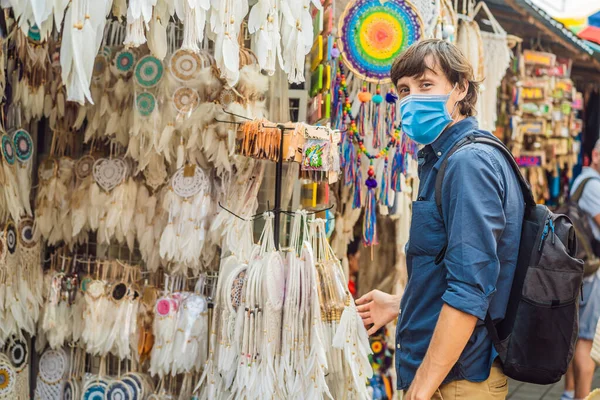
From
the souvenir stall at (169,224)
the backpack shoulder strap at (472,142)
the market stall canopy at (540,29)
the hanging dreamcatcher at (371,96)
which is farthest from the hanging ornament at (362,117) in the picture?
the backpack shoulder strap at (472,142)

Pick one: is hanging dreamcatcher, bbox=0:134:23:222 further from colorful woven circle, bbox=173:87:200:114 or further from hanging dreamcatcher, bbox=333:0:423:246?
hanging dreamcatcher, bbox=333:0:423:246

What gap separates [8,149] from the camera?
3852 mm

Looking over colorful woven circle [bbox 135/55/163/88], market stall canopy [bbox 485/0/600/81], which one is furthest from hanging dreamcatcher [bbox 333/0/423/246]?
market stall canopy [bbox 485/0/600/81]

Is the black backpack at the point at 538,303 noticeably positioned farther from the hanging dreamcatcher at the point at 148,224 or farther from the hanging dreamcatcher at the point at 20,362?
the hanging dreamcatcher at the point at 20,362

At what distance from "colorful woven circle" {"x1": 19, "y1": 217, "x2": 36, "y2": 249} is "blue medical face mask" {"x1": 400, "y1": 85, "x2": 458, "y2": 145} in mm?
2636

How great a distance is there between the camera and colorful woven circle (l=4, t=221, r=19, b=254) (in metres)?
3.86

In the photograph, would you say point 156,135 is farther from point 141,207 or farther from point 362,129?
point 362,129

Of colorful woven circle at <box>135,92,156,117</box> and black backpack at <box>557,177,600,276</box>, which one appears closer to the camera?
colorful woven circle at <box>135,92,156,117</box>

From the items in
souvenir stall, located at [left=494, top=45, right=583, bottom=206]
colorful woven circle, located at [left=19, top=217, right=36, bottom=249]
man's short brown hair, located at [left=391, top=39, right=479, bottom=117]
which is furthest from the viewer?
souvenir stall, located at [left=494, top=45, right=583, bottom=206]

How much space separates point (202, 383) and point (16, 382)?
1.13 meters

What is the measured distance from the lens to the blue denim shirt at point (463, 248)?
5.84 ft

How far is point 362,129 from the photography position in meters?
4.06

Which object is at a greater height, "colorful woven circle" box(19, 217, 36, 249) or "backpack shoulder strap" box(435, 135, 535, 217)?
"backpack shoulder strap" box(435, 135, 535, 217)

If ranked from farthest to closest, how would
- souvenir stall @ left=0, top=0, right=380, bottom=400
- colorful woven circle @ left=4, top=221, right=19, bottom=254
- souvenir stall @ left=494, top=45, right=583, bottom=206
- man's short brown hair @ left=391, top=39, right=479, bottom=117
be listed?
souvenir stall @ left=494, top=45, right=583, bottom=206, colorful woven circle @ left=4, top=221, right=19, bottom=254, souvenir stall @ left=0, top=0, right=380, bottom=400, man's short brown hair @ left=391, top=39, right=479, bottom=117
